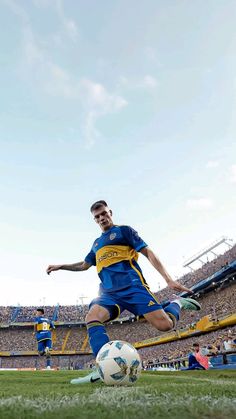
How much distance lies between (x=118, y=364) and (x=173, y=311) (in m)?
1.63

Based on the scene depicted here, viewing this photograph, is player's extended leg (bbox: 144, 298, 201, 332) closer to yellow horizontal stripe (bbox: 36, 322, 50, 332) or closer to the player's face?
the player's face

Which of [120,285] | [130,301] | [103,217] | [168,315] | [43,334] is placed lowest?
[168,315]

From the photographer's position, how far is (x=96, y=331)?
4484 mm

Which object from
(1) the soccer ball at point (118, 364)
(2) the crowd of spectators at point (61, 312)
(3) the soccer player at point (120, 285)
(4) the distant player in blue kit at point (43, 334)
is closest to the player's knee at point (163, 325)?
(3) the soccer player at point (120, 285)

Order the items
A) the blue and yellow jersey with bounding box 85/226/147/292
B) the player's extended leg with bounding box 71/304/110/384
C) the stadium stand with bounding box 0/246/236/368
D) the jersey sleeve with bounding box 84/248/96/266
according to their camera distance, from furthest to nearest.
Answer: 1. the stadium stand with bounding box 0/246/236/368
2. the jersey sleeve with bounding box 84/248/96/266
3. the blue and yellow jersey with bounding box 85/226/147/292
4. the player's extended leg with bounding box 71/304/110/384

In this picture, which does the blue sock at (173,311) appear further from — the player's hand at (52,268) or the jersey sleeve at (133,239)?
the player's hand at (52,268)

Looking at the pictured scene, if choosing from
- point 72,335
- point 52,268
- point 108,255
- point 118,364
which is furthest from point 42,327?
point 72,335

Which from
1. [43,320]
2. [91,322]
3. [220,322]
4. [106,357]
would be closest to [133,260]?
[91,322]

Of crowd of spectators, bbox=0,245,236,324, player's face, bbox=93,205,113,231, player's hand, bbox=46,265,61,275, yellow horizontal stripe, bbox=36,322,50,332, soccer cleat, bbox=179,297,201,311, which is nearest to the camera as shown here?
player's face, bbox=93,205,113,231

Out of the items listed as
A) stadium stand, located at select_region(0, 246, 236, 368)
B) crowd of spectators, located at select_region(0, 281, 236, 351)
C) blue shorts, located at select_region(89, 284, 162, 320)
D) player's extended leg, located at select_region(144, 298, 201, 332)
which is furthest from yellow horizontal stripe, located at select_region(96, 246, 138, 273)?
crowd of spectators, located at select_region(0, 281, 236, 351)

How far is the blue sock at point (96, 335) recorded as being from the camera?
14.5ft

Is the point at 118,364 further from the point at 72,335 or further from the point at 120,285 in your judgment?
the point at 72,335

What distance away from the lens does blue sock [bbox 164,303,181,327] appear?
500 centimetres

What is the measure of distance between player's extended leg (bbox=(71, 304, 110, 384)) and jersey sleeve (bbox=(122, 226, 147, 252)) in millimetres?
917
